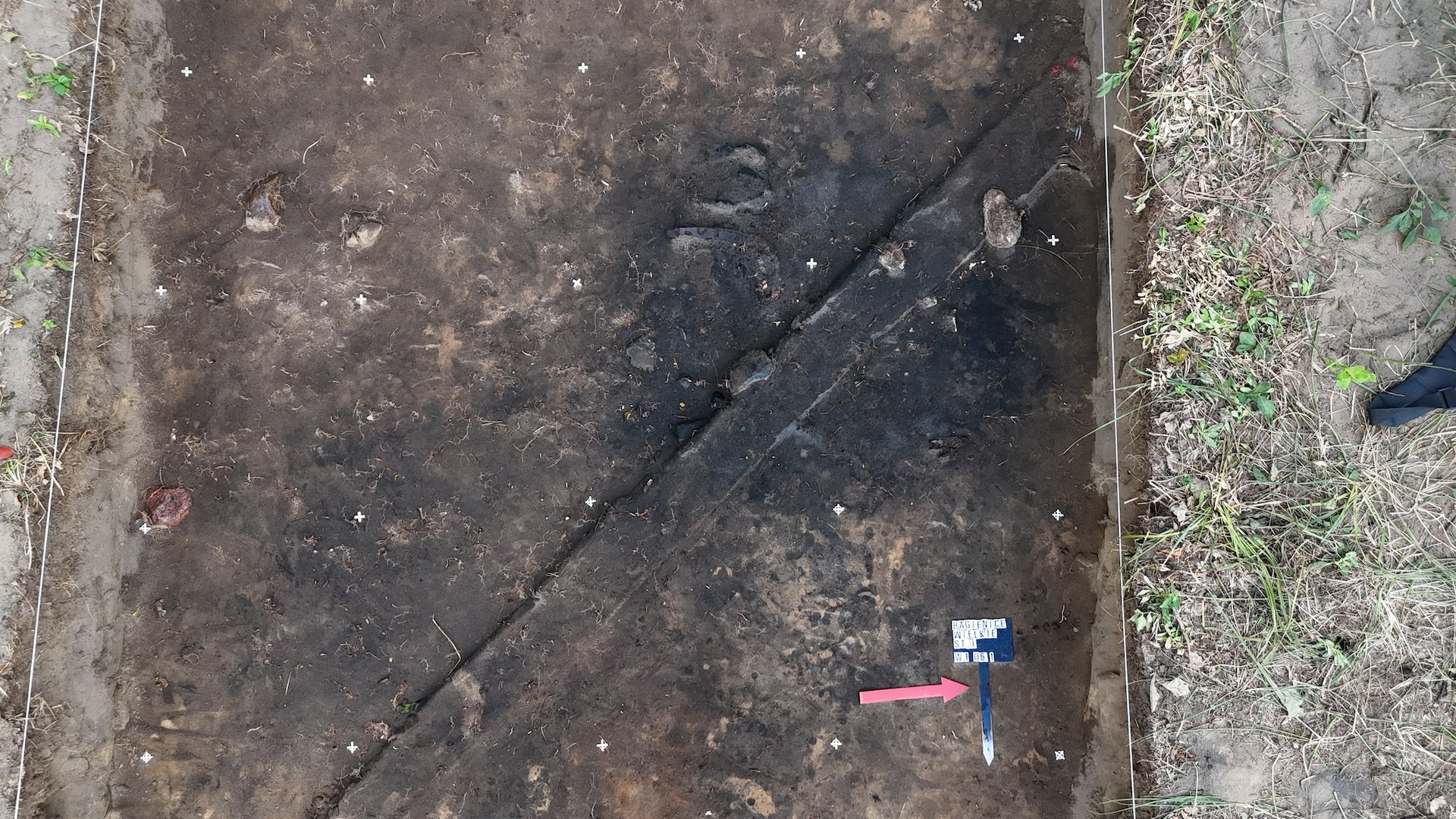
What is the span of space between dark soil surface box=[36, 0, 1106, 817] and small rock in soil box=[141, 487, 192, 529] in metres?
0.05

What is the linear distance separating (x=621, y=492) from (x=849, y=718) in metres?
1.61

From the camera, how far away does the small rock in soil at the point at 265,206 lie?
3336 mm

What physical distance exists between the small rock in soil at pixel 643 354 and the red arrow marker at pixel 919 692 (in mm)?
1952

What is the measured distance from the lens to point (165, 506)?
3350 millimetres

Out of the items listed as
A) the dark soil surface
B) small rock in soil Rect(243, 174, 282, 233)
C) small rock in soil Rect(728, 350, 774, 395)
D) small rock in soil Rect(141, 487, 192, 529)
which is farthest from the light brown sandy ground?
small rock in soil Rect(141, 487, 192, 529)

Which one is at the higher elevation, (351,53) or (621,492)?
(351,53)

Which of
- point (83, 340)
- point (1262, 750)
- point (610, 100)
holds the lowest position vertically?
point (1262, 750)

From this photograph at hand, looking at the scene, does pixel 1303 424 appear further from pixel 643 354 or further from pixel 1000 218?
pixel 643 354

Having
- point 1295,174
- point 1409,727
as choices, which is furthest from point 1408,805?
point 1295,174

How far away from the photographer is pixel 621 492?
338 cm

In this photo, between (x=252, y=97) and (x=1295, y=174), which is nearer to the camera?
(x=1295, y=174)

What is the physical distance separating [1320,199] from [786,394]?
8.22 feet

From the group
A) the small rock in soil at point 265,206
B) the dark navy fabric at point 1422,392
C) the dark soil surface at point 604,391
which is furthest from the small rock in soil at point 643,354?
the dark navy fabric at point 1422,392

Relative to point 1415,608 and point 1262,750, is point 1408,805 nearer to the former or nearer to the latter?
point 1262,750
